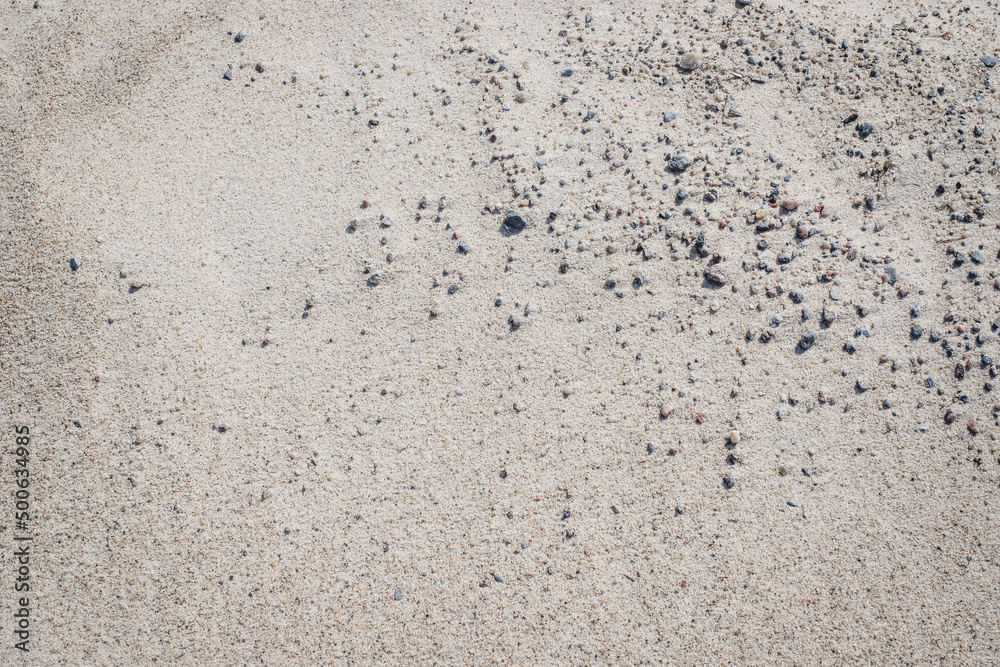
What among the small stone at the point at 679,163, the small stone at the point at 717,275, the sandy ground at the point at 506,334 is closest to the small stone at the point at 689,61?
the sandy ground at the point at 506,334

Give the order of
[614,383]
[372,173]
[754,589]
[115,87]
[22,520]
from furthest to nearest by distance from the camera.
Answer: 1. [115,87]
2. [372,173]
3. [614,383]
4. [22,520]
5. [754,589]

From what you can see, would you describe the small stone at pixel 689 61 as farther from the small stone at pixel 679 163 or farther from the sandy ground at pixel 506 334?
the small stone at pixel 679 163

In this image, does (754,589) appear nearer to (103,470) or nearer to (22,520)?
(103,470)

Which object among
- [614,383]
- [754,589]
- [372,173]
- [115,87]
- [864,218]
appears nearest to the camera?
[754,589]

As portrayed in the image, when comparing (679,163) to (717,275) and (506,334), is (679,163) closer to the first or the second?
(717,275)

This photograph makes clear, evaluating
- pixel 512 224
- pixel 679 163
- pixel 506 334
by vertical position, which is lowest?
pixel 506 334

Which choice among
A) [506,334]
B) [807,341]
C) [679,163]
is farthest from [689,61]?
[506,334]

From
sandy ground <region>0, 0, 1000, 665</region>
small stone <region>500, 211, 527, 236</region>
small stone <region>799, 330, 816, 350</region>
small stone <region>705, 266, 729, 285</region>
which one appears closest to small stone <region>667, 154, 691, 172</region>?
sandy ground <region>0, 0, 1000, 665</region>

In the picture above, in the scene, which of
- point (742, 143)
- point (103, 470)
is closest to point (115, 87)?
point (103, 470)
